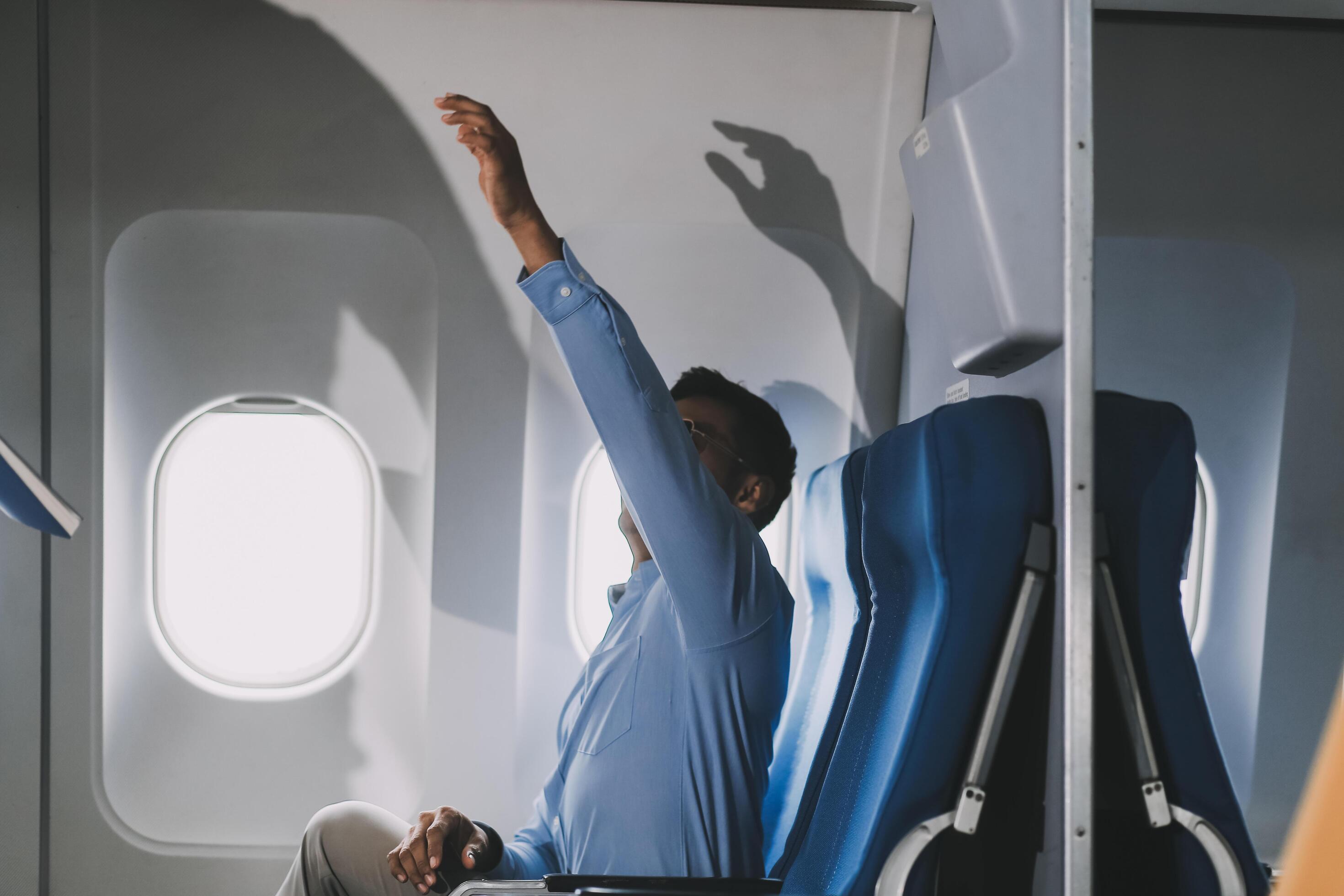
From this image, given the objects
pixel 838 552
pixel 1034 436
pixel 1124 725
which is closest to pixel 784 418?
pixel 838 552

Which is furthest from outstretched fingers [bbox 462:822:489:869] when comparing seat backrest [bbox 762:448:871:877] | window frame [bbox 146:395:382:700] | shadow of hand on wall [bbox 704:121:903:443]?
shadow of hand on wall [bbox 704:121:903:443]

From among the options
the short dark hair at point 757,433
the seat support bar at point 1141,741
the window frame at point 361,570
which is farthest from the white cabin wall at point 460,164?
the seat support bar at point 1141,741

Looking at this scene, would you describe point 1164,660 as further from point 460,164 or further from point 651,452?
point 460,164

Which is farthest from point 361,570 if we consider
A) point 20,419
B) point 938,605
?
point 938,605

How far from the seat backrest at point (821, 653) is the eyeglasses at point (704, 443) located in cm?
16

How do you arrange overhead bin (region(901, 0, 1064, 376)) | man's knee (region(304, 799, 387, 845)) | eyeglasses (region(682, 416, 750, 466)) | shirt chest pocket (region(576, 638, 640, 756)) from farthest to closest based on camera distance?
eyeglasses (region(682, 416, 750, 466)) → man's knee (region(304, 799, 387, 845)) → shirt chest pocket (region(576, 638, 640, 756)) → overhead bin (region(901, 0, 1064, 376))

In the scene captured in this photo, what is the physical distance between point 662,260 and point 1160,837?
5.11 ft

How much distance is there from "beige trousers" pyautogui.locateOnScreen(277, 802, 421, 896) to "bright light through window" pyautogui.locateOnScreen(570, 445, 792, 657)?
2.28 feet

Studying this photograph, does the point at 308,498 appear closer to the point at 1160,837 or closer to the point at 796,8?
the point at 796,8

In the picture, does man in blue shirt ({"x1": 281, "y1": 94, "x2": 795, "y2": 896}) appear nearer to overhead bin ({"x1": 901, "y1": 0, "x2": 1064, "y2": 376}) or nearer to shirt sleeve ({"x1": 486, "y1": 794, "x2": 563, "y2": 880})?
shirt sleeve ({"x1": 486, "y1": 794, "x2": 563, "y2": 880})

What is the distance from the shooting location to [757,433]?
1729mm

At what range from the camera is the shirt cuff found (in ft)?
4.08

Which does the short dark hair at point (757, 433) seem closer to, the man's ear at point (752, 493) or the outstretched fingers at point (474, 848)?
the man's ear at point (752, 493)

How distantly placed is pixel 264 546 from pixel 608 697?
3.97 ft
